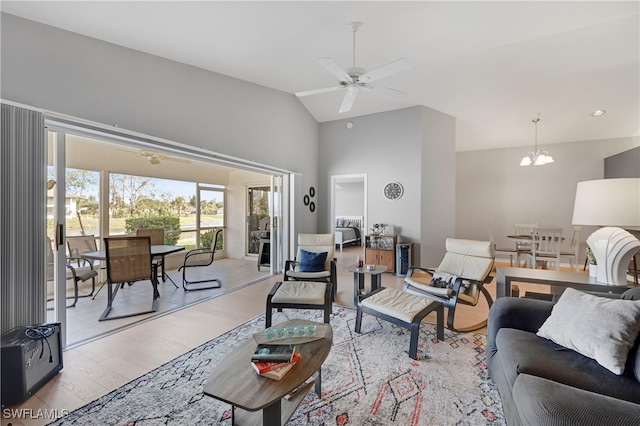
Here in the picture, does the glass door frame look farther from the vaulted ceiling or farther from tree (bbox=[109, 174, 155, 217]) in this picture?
tree (bbox=[109, 174, 155, 217])

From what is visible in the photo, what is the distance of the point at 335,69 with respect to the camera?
2611mm

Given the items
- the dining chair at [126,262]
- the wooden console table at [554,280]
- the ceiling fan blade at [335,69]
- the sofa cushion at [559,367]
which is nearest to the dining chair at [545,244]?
the wooden console table at [554,280]

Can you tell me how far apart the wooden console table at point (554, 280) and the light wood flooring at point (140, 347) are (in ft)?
2.38

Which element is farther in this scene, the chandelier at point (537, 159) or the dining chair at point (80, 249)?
the chandelier at point (537, 159)

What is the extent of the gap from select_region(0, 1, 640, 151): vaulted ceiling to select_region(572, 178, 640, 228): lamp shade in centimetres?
194

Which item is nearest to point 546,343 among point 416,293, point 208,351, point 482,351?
point 482,351

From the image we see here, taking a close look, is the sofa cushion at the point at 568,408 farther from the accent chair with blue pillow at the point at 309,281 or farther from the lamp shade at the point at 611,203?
the accent chair with blue pillow at the point at 309,281

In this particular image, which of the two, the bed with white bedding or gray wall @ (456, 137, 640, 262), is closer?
gray wall @ (456, 137, 640, 262)

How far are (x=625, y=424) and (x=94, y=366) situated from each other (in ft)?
10.8

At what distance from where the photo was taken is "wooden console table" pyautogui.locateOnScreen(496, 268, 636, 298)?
7.10 ft

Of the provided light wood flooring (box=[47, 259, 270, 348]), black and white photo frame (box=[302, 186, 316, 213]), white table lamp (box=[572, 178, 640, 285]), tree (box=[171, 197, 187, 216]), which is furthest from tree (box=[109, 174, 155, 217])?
white table lamp (box=[572, 178, 640, 285])

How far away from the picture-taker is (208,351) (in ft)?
7.84

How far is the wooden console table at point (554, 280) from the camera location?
7.10ft

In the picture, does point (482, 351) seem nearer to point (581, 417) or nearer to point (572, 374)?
point (572, 374)
